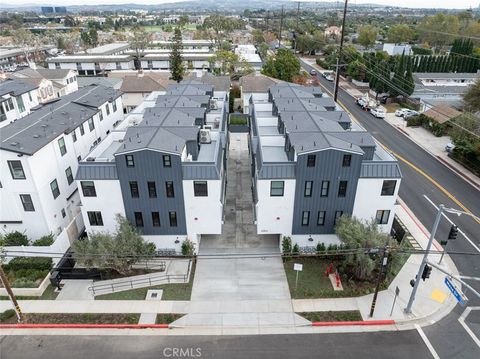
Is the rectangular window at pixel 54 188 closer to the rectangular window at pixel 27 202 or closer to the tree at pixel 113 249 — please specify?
the rectangular window at pixel 27 202

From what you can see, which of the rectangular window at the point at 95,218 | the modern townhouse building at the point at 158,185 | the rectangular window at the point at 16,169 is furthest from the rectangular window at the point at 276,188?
the rectangular window at the point at 16,169

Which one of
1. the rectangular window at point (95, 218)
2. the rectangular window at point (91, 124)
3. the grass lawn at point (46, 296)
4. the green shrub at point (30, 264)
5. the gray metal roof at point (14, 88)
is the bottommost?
the grass lawn at point (46, 296)

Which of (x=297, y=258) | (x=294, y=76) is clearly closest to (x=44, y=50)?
(x=294, y=76)

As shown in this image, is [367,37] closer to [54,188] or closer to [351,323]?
[54,188]

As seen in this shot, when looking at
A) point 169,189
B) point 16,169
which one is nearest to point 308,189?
point 169,189

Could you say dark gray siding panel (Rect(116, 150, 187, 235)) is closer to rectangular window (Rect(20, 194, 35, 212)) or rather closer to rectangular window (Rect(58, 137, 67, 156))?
rectangular window (Rect(20, 194, 35, 212))

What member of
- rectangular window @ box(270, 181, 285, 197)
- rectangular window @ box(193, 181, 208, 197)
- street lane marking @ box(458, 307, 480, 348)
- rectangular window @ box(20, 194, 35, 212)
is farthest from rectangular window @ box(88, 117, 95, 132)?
street lane marking @ box(458, 307, 480, 348)
